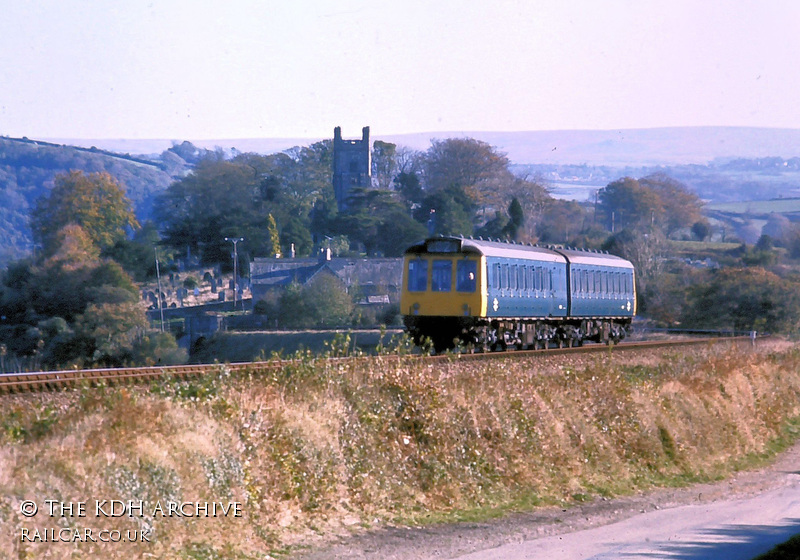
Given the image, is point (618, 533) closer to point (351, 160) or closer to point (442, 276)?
point (442, 276)

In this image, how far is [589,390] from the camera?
17375 millimetres

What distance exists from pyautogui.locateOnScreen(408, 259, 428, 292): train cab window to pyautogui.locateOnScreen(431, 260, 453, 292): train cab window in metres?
0.23

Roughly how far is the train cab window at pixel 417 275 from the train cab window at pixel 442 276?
23 centimetres

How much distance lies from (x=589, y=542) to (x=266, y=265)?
59.6m

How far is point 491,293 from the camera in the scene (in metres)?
25.0

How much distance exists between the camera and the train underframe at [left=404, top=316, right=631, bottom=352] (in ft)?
81.7

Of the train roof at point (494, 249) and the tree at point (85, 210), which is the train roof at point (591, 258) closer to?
the train roof at point (494, 249)

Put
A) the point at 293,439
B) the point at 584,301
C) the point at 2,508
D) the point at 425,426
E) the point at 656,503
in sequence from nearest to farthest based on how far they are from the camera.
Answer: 1. the point at 2,508
2. the point at 293,439
3. the point at 425,426
4. the point at 656,503
5. the point at 584,301

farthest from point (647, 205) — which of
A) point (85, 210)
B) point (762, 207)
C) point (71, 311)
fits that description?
point (71, 311)

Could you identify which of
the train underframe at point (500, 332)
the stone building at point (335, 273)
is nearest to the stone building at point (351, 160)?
the stone building at point (335, 273)

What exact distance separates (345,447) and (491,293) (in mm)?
12783

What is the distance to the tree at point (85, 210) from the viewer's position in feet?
281

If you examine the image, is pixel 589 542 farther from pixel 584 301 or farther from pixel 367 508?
pixel 584 301

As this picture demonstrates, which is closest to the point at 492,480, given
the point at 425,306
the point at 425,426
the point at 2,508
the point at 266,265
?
the point at 425,426
